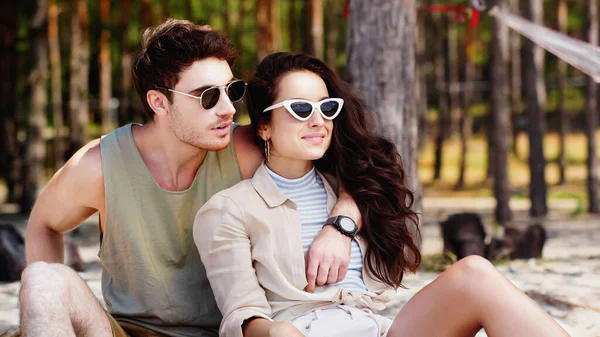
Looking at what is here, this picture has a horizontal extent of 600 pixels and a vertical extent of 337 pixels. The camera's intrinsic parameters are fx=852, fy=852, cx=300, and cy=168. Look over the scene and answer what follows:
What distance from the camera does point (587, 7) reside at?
9.80 m

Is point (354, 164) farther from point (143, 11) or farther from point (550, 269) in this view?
point (143, 11)

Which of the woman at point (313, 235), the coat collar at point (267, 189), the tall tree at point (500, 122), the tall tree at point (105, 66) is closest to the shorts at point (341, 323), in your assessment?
the woman at point (313, 235)

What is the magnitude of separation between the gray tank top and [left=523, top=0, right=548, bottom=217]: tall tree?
701 cm

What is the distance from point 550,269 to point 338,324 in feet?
11.1

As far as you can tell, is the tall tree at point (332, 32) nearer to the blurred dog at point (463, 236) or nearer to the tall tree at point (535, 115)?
the tall tree at point (535, 115)

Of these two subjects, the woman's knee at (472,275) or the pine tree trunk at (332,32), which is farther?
the pine tree trunk at (332,32)

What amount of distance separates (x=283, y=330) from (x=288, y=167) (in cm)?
72

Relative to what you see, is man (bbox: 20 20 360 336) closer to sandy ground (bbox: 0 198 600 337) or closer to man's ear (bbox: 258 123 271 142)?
man's ear (bbox: 258 123 271 142)

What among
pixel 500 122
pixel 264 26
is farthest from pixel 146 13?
pixel 500 122

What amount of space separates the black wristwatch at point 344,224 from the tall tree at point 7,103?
9896 mm

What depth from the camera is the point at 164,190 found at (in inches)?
116

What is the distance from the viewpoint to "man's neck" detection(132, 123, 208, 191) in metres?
3.00

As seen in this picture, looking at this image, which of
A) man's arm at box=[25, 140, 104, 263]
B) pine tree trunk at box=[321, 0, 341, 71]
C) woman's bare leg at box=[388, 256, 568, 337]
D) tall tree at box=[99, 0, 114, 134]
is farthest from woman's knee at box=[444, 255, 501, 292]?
pine tree trunk at box=[321, 0, 341, 71]

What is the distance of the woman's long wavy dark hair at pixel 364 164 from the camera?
9.59 feet
